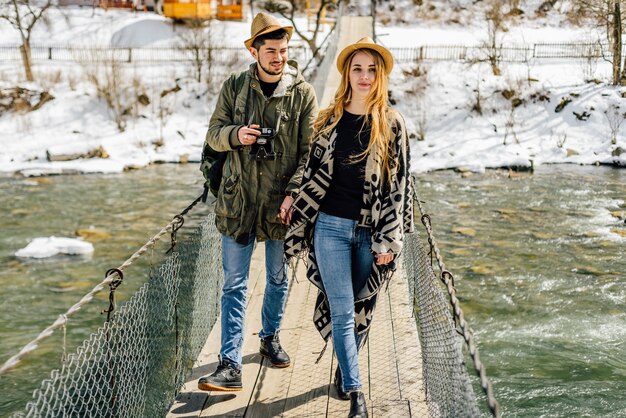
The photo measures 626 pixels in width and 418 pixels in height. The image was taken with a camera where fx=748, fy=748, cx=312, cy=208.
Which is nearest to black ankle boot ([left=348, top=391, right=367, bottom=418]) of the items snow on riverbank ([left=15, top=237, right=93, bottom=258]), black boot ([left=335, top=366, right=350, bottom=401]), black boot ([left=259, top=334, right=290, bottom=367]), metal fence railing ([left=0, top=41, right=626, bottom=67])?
black boot ([left=335, top=366, right=350, bottom=401])

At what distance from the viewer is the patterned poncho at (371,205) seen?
3.35 m

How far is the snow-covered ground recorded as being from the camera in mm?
21250

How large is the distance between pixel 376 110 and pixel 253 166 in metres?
0.83

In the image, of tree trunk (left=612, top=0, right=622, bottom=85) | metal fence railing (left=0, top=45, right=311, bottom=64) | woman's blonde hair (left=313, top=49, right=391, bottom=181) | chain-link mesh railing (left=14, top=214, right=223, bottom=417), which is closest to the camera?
woman's blonde hair (left=313, top=49, right=391, bottom=181)

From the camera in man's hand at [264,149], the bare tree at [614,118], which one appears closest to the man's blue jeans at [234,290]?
the camera in man's hand at [264,149]

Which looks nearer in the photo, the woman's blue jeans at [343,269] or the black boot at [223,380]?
the woman's blue jeans at [343,269]

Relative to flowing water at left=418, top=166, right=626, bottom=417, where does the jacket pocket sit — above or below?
above

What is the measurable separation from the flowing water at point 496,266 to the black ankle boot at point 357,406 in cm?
230

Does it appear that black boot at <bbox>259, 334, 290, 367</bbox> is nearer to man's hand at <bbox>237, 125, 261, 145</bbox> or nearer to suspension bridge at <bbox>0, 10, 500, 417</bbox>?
suspension bridge at <bbox>0, 10, 500, 417</bbox>

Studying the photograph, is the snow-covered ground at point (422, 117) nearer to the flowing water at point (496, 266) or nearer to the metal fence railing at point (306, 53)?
the metal fence railing at point (306, 53)

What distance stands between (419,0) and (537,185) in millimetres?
20770

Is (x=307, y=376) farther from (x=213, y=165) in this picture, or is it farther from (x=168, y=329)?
(x=168, y=329)

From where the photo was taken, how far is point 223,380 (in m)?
3.85

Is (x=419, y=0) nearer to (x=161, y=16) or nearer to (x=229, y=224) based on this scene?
(x=161, y=16)
